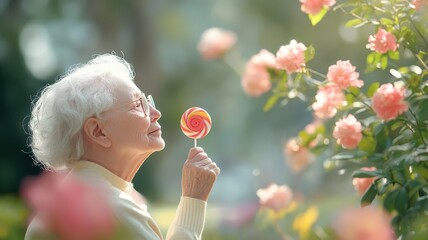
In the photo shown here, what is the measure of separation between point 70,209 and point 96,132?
1.35m

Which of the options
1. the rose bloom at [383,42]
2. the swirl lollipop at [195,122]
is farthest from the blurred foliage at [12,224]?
the rose bloom at [383,42]

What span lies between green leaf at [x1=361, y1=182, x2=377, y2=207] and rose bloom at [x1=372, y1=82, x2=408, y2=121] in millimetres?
255

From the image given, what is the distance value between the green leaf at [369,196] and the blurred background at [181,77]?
65.0 inches

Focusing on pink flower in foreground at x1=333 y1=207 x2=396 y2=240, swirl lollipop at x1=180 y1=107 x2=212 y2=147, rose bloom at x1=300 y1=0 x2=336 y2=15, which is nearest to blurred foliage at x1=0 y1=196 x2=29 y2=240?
swirl lollipop at x1=180 y1=107 x2=212 y2=147

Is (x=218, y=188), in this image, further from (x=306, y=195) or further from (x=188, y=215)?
(x=188, y=215)

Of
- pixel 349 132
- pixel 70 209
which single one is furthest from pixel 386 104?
pixel 70 209

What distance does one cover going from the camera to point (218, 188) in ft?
74.3

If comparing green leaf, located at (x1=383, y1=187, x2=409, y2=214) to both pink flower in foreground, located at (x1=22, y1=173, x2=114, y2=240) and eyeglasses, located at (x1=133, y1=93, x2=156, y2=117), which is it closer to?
eyeglasses, located at (x1=133, y1=93, x2=156, y2=117)


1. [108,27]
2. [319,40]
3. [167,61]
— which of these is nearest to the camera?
[319,40]

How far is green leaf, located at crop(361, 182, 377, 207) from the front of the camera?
9.81 feet

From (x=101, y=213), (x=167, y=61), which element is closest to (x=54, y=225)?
(x=101, y=213)

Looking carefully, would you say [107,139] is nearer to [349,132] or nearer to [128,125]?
[128,125]

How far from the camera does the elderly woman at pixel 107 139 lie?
2.49 metres

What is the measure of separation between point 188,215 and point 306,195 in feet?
27.6
